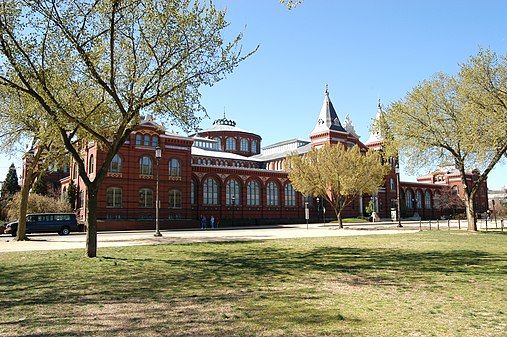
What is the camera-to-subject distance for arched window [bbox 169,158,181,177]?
47.8 metres

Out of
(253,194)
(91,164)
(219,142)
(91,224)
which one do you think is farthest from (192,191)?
(91,224)

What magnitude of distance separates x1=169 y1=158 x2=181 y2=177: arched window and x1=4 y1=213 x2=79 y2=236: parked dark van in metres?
14.1

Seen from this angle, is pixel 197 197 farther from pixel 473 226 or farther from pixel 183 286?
pixel 183 286

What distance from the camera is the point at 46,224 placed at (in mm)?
34250

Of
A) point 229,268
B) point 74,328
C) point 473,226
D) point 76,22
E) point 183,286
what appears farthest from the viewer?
point 473,226

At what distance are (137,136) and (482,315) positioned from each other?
142 ft

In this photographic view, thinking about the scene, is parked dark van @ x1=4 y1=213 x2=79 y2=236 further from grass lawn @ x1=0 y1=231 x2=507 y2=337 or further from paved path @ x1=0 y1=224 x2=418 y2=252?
grass lawn @ x1=0 y1=231 x2=507 y2=337

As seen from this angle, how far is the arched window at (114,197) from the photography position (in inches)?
1708

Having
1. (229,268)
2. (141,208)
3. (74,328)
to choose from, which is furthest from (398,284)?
(141,208)

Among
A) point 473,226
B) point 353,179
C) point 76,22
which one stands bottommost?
point 473,226

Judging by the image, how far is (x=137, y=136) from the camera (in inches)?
1809

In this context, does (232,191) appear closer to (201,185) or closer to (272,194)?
(201,185)

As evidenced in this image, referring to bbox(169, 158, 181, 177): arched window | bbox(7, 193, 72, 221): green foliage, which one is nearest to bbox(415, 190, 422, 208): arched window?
bbox(169, 158, 181, 177): arched window

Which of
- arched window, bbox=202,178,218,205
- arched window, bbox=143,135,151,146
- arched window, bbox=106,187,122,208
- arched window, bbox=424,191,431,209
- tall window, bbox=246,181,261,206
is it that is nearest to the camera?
arched window, bbox=106,187,122,208
